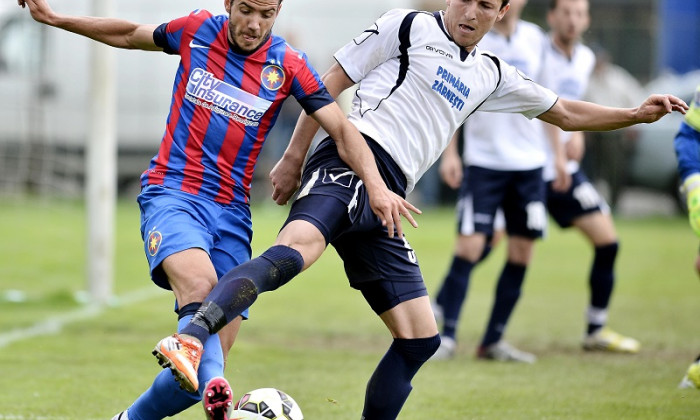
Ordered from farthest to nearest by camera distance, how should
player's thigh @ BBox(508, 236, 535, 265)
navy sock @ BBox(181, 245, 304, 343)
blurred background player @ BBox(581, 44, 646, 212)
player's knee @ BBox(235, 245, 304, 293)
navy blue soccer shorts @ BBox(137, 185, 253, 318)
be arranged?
blurred background player @ BBox(581, 44, 646, 212) → player's thigh @ BBox(508, 236, 535, 265) → navy blue soccer shorts @ BBox(137, 185, 253, 318) → player's knee @ BBox(235, 245, 304, 293) → navy sock @ BBox(181, 245, 304, 343)

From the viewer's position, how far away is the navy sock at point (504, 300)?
8164mm

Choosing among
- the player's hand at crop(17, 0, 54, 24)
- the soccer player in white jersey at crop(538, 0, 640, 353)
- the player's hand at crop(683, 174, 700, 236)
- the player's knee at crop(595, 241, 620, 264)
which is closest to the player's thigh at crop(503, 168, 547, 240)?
the soccer player in white jersey at crop(538, 0, 640, 353)

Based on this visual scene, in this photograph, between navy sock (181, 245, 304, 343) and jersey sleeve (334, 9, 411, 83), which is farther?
jersey sleeve (334, 9, 411, 83)

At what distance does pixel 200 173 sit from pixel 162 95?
665 inches

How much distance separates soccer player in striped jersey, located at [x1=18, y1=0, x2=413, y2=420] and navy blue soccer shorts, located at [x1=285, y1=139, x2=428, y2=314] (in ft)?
0.41

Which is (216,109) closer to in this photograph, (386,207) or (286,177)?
(286,177)

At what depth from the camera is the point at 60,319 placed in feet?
30.5

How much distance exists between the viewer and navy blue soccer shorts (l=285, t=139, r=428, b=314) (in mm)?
4887

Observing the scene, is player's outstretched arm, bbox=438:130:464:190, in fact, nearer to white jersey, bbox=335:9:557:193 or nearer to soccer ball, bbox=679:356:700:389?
soccer ball, bbox=679:356:700:389

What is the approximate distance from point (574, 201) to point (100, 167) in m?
4.27

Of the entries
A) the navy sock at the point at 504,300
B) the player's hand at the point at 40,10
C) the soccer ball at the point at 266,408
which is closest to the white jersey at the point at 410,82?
the soccer ball at the point at 266,408

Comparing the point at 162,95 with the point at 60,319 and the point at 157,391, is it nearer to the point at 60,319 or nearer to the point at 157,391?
the point at 60,319

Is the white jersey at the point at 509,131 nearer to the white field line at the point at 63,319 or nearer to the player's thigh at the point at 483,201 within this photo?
the player's thigh at the point at 483,201

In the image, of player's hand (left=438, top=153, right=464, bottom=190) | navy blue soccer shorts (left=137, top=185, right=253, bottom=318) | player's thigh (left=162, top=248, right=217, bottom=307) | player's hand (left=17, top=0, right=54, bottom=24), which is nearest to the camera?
player's thigh (left=162, top=248, right=217, bottom=307)
